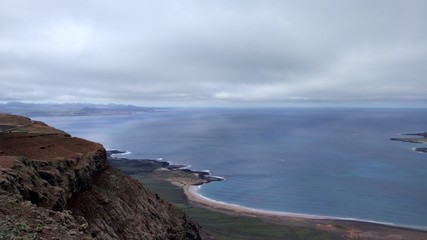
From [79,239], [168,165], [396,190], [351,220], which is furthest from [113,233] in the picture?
[168,165]

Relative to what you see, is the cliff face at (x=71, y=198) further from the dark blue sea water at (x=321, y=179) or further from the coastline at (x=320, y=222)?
the dark blue sea water at (x=321, y=179)

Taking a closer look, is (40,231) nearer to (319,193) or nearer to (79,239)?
(79,239)

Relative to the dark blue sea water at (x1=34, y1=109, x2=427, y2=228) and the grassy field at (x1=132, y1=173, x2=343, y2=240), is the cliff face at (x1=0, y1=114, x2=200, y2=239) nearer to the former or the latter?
the grassy field at (x1=132, y1=173, x2=343, y2=240)

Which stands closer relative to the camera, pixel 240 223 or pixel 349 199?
pixel 240 223

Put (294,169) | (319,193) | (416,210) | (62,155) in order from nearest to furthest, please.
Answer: (62,155)
(416,210)
(319,193)
(294,169)

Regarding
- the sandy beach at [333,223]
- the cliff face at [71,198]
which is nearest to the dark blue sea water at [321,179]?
the sandy beach at [333,223]

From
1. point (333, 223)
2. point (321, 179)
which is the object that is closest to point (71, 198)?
point (333, 223)
